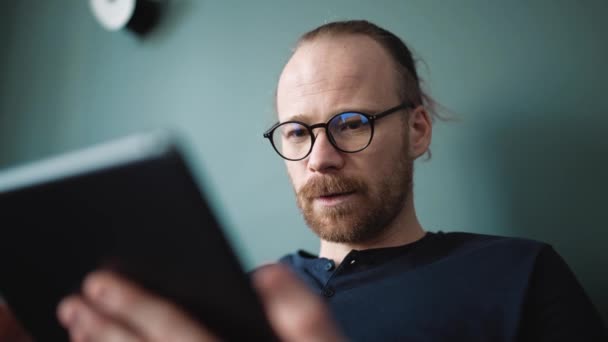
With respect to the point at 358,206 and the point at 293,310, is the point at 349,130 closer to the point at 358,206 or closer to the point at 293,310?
the point at 358,206

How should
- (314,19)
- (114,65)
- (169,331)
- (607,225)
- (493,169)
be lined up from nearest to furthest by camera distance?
(169,331), (607,225), (493,169), (314,19), (114,65)

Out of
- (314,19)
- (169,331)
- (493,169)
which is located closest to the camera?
(169,331)

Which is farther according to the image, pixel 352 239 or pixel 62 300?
pixel 352 239

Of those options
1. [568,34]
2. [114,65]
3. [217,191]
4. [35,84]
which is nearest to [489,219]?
[568,34]

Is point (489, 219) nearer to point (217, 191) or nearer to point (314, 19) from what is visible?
Result: point (314, 19)

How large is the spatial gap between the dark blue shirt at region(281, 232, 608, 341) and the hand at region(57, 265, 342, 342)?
17.3 inches

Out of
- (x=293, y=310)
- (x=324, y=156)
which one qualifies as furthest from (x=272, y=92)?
(x=293, y=310)

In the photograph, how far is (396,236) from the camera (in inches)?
38.2

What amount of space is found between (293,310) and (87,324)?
22cm

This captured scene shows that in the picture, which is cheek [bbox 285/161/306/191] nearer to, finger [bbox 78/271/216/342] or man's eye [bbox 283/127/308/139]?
man's eye [bbox 283/127/308/139]

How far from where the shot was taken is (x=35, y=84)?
177 cm

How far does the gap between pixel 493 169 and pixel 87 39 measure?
175 centimetres

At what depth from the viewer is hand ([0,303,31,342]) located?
654mm

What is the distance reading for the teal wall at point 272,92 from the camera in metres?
0.93
